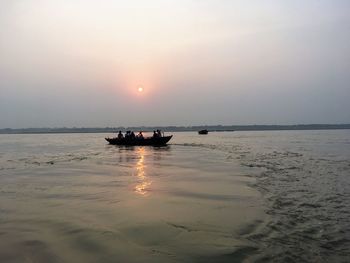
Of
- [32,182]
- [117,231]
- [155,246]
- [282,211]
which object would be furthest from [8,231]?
[32,182]

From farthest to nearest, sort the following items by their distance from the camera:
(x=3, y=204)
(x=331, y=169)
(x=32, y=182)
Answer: (x=331, y=169), (x=32, y=182), (x=3, y=204)

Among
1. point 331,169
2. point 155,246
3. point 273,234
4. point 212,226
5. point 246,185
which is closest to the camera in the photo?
point 155,246

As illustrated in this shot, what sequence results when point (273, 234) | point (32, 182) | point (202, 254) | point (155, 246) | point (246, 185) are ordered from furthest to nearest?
point (32, 182) → point (246, 185) → point (273, 234) → point (155, 246) → point (202, 254)

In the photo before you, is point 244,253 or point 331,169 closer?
point 244,253

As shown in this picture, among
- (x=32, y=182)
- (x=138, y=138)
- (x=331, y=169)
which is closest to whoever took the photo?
(x=32, y=182)

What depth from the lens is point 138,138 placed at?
59844 mm

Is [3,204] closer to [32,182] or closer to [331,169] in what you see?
[32,182]

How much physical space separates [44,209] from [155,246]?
20.1 ft

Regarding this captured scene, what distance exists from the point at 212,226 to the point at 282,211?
325 centimetres

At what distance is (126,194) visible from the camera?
17.7m

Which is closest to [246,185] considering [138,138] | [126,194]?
[126,194]

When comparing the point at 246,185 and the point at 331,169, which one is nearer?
the point at 246,185

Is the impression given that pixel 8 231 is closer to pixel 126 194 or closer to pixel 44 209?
pixel 44 209

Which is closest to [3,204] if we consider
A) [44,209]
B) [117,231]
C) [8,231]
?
[44,209]
